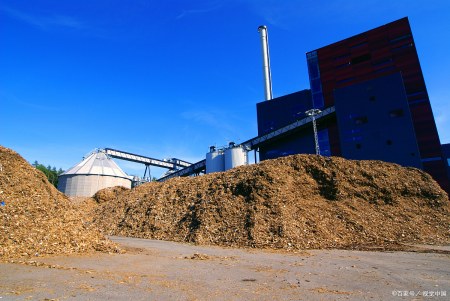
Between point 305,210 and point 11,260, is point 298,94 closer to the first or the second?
point 305,210

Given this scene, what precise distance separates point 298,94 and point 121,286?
53.4m

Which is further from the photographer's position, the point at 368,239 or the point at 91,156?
the point at 91,156

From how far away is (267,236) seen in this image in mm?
11844

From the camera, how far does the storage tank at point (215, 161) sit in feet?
163

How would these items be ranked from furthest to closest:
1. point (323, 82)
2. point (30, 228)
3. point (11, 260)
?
1. point (323, 82)
2. point (30, 228)
3. point (11, 260)

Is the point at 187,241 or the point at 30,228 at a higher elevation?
the point at 30,228

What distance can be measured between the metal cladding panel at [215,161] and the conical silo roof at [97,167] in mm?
17691

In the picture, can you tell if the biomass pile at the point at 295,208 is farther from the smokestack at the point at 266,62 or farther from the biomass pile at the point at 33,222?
the smokestack at the point at 266,62

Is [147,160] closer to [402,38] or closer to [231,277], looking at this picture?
[402,38]

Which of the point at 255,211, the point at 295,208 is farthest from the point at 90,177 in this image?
the point at 295,208

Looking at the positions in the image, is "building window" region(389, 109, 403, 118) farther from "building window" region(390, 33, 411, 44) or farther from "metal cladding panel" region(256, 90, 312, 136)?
"metal cladding panel" region(256, 90, 312, 136)

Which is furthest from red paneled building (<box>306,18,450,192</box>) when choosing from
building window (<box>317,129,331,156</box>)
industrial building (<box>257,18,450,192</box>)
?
building window (<box>317,129,331,156</box>)

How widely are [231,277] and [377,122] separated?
39.5 m

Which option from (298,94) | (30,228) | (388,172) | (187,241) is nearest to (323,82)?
A: (298,94)
